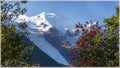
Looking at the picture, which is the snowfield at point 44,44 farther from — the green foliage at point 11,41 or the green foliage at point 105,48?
the green foliage at point 11,41

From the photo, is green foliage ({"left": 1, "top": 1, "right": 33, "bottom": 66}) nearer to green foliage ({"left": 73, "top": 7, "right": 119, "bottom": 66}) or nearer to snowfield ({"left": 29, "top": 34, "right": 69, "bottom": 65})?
green foliage ({"left": 73, "top": 7, "right": 119, "bottom": 66})

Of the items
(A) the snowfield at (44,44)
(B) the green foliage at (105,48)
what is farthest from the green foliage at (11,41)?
(A) the snowfield at (44,44)

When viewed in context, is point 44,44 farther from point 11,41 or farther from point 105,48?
point 11,41

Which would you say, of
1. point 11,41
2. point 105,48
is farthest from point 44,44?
point 11,41

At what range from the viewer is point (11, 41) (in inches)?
589

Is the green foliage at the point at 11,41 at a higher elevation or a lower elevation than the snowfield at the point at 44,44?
higher

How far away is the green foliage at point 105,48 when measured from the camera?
59.1 feet

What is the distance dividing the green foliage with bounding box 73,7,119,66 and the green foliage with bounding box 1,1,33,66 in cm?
457

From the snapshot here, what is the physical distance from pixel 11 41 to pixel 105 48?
607 cm

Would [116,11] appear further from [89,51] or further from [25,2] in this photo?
[25,2]

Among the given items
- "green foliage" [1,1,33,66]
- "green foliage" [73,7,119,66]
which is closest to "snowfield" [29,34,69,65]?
"green foliage" [73,7,119,66]

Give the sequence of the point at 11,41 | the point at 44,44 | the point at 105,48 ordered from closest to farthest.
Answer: the point at 11,41
the point at 105,48
the point at 44,44

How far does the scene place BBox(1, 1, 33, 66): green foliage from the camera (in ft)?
46.6

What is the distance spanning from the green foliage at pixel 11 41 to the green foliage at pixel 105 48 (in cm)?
457
